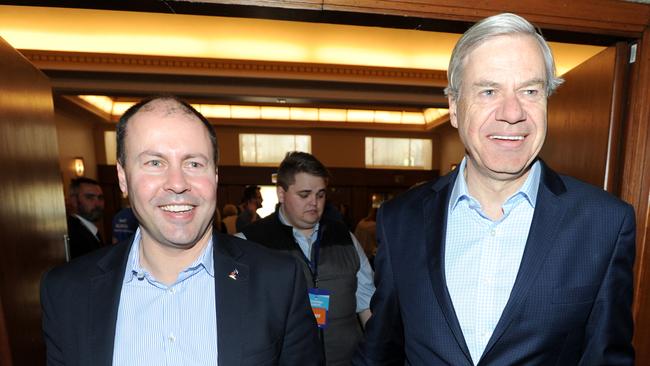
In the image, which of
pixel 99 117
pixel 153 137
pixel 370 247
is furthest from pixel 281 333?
pixel 99 117

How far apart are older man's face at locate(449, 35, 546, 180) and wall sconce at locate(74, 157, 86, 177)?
918 centimetres

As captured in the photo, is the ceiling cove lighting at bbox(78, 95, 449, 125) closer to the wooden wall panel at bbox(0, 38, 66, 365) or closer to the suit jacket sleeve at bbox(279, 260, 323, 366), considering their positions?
the wooden wall panel at bbox(0, 38, 66, 365)

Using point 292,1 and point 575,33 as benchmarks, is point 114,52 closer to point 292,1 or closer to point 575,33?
point 292,1

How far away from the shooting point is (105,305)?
1.05m

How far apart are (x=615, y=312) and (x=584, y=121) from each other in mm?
1342

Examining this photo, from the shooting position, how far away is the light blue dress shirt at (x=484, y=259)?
1.01 m

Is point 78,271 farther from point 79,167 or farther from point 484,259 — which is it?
point 79,167

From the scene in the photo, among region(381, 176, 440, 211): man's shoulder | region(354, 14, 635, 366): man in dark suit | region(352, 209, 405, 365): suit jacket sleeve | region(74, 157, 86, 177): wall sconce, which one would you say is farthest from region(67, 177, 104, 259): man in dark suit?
region(74, 157, 86, 177): wall sconce

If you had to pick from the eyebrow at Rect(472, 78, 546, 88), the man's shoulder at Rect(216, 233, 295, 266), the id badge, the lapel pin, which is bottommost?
the id badge

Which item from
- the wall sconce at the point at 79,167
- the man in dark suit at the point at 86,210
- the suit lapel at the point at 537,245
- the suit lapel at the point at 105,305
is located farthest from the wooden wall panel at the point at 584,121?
the wall sconce at the point at 79,167

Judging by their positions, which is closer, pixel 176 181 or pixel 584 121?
pixel 176 181

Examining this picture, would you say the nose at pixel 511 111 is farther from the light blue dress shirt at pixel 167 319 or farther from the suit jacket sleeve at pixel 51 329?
the suit jacket sleeve at pixel 51 329

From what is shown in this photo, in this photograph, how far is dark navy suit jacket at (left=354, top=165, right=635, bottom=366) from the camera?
94 cm

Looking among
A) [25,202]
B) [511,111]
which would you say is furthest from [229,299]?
[25,202]
